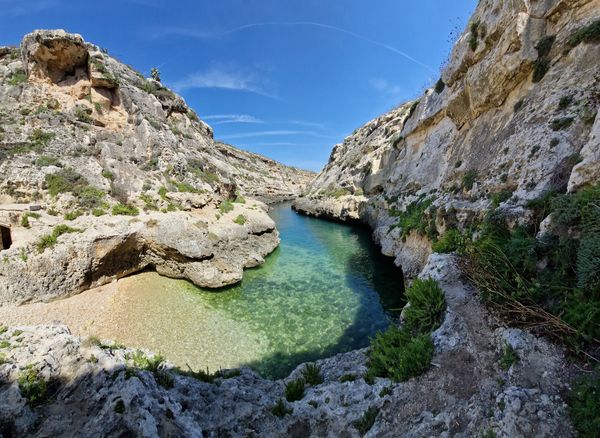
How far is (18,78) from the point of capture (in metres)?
24.5

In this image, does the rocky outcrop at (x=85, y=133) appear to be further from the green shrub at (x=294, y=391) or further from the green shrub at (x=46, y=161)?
the green shrub at (x=294, y=391)

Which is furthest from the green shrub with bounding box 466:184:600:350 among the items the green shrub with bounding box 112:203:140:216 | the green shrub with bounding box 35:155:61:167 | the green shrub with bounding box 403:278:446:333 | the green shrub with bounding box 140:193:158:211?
the green shrub with bounding box 35:155:61:167

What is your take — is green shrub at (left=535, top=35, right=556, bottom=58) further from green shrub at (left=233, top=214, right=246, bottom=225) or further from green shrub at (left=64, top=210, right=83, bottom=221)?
green shrub at (left=64, top=210, right=83, bottom=221)

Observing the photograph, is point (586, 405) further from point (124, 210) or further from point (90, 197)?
point (90, 197)

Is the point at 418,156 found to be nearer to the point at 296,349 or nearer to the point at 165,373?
the point at 296,349

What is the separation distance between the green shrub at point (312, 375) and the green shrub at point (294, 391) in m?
0.72

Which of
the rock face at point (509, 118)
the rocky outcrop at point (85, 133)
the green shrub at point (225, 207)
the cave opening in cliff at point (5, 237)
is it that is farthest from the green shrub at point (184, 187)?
the rock face at point (509, 118)

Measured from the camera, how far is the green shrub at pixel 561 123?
459 inches

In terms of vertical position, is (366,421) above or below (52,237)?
below

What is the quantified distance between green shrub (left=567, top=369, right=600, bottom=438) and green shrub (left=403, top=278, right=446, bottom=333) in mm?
2959

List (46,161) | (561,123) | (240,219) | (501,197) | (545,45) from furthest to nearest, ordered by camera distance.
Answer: (240,219)
(46,161)
(545,45)
(501,197)
(561,123)

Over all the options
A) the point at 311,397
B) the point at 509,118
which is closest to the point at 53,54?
the point at 311,397

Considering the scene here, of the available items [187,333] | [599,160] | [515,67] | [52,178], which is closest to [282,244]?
[187,333]

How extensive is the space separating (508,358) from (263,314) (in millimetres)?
11665
